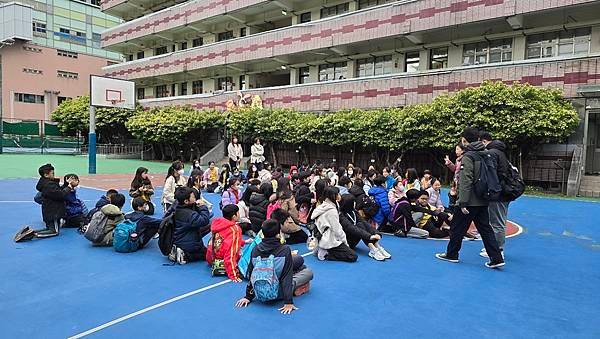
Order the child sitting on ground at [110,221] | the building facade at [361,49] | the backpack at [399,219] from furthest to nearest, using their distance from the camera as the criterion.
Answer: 1. the building facade at [361,49]
2. the backpack at [399,219]
3. the child sitting on ground at [110,221]

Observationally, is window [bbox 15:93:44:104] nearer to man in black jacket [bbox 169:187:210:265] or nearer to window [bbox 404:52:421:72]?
window [bbox 404:52:421:72]

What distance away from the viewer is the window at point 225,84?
30814 mm

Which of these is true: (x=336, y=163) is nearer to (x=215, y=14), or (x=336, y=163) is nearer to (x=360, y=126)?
(x=360, y=126)

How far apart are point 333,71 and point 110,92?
12124 millimetres

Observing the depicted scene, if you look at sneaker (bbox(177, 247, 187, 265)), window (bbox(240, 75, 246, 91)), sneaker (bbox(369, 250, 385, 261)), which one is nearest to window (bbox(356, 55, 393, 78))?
window (bbox(240, 75, 246, 91))

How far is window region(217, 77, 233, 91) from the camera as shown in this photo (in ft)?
101

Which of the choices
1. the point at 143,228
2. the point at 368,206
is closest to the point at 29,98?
the point at 143,228

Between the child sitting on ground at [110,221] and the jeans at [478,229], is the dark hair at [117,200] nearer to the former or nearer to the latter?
the child sitting on ground at [110,221]

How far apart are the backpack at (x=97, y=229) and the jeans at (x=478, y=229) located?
205 inches

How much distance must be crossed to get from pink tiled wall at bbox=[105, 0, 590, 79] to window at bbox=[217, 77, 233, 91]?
1.89m

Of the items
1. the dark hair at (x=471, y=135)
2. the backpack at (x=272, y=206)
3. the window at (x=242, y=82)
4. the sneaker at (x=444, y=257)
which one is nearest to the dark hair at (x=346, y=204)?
the backpack at (x=272, y=206)

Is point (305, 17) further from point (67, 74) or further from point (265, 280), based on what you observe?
point (67, 74)

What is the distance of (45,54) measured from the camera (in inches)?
1695

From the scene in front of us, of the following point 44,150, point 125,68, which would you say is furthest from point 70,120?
point 125,68
